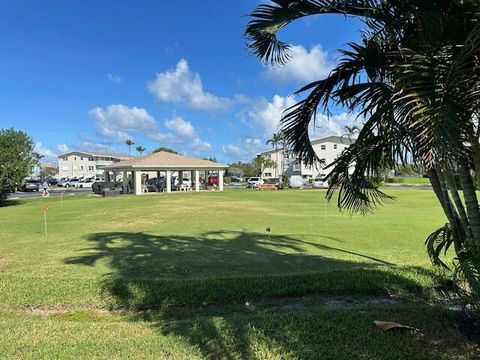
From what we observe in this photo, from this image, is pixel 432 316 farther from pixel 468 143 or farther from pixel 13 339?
pixel 13 339

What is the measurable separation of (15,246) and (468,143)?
1082 cm

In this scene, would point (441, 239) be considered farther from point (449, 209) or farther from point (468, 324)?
point (468, 324)

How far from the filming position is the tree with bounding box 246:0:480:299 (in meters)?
3.23

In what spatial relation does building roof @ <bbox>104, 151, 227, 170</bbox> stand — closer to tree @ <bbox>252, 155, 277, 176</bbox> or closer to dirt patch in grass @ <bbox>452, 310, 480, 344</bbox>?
dirt patch in grass @ <bbox>452, 310, 480, 344</bbox>

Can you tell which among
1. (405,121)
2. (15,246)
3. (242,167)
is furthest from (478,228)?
(242,167)

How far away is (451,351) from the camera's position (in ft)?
14.2

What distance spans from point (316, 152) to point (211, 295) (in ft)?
8.50

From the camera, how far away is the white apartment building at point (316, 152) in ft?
19.1

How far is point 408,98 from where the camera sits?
339 cm

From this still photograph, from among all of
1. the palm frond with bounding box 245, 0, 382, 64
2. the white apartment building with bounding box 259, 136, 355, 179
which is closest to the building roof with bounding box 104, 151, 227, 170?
the white apartment building with bounding box 259, 136, 355, 179

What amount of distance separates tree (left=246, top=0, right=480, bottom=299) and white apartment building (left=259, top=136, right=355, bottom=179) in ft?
0.59

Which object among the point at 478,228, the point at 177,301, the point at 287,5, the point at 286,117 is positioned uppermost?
the point at 287,5

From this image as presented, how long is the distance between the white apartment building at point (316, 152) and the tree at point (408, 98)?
180 millimetres

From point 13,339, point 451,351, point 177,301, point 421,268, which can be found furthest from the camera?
point 421,268
